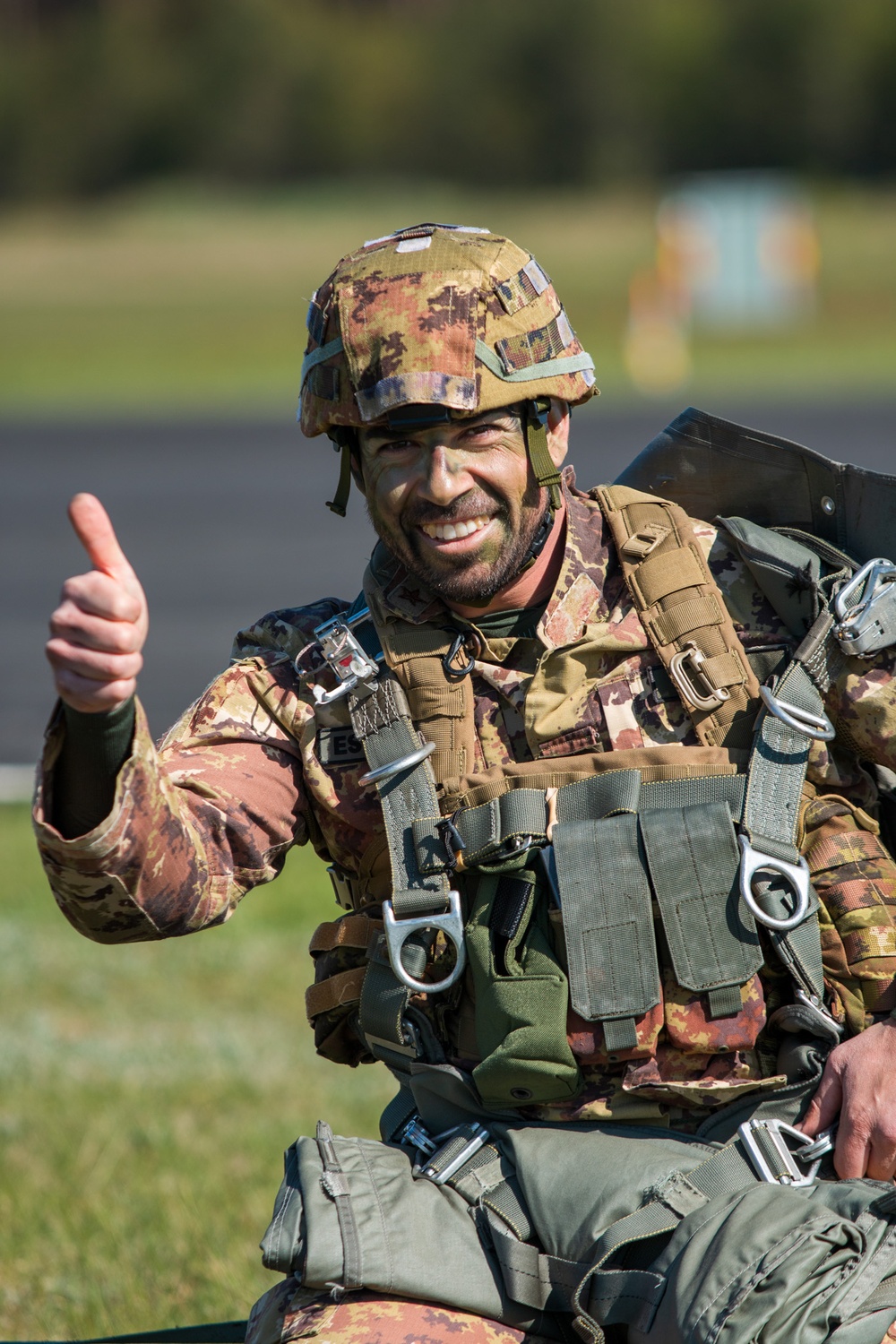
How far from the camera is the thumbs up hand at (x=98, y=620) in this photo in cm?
269

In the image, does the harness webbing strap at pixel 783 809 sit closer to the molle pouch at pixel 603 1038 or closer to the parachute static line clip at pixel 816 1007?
the parachute static line clip at pixel 816 1007

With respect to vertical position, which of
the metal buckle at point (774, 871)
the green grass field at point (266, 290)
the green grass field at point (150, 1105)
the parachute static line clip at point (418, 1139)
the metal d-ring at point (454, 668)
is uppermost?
the metal d-ring at point (454, 668)

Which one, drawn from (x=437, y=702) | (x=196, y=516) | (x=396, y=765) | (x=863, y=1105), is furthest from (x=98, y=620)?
(x=196, y=516)

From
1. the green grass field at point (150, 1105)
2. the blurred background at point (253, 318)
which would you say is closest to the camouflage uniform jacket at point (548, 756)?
the blurred background at point (253, 318)

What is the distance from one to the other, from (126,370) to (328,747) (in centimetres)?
3434

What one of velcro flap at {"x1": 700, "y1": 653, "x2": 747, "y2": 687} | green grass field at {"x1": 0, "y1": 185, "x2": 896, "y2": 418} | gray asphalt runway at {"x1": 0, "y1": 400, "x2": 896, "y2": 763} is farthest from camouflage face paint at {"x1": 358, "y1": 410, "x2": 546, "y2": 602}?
green grass field at {"x1": 0, "y1": 185, "x2": 896, "y2": 418}

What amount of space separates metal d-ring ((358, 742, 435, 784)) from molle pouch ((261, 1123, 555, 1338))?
0.64 m

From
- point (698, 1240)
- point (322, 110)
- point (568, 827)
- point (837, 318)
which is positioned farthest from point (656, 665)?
point (322, 110)

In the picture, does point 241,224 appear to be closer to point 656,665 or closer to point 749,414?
point 749,414

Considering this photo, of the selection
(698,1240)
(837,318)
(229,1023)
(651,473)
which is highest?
(651,473)

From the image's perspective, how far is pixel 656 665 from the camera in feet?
11.2

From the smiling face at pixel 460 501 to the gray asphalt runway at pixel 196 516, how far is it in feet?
22.1

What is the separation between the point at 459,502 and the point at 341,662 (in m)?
0.37

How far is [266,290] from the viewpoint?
151 ft
